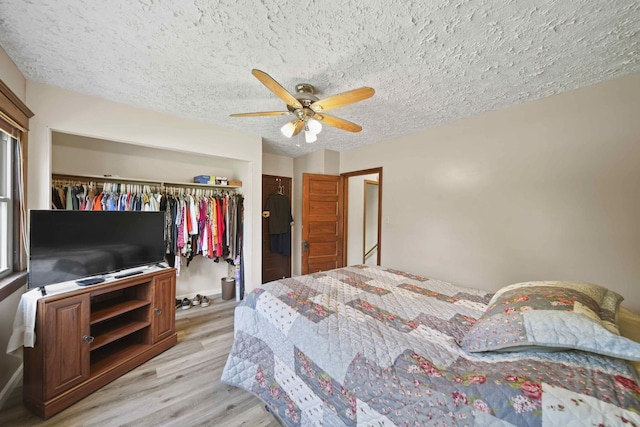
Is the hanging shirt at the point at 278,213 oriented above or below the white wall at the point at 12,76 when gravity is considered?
below

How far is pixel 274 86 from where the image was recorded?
1.41 meters

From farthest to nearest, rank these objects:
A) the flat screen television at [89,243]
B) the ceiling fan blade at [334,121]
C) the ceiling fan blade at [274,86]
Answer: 1. the ceiling fan blade at [334,121]
2. the flat screen television at [89,243]
3. the ceiling fan blade at [274,86]

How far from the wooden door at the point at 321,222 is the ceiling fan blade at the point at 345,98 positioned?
1876 millimetres

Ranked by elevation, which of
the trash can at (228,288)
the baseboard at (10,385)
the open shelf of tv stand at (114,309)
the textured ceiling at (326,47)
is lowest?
the baseboard at (10,385)

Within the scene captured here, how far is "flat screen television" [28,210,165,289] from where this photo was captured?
1535 mm

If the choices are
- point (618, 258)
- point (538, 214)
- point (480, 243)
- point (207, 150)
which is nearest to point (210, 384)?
point (207, 150)

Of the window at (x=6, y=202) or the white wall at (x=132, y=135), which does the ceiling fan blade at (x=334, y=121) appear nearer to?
the white wall at (x=132, y=135)

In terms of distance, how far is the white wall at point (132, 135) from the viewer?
6.13 ft

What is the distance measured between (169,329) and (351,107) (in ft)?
9.07

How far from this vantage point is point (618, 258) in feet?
5.61

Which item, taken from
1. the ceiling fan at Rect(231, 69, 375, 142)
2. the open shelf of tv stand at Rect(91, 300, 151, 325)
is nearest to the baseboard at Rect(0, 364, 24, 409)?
the open shelf of tv stand at Rect(91, 300, 151, 325)

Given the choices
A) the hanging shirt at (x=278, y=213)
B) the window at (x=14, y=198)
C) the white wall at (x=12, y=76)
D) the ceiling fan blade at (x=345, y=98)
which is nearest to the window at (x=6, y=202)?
the window at (x=14, y=198)

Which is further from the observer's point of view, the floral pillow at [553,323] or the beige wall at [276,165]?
the beige wall at [276,165]

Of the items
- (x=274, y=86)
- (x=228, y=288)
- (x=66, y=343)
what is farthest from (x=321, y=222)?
(x=66, y=343)
